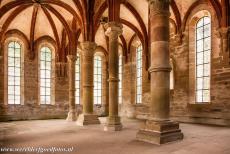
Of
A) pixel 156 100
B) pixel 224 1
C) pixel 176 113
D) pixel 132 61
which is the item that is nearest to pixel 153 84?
pixel 156 100

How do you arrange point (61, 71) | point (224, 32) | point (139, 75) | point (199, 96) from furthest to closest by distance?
point (61, 71), point (139, 75), point (199, 96), point (224, 32)

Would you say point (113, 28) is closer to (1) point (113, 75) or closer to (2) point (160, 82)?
(1) point (113, 75)

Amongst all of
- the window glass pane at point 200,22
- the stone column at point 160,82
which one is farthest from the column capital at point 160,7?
the window glass pane at point 200,22

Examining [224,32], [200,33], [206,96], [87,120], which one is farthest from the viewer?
[200,33]

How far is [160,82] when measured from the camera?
589cm

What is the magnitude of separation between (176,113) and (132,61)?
5.91m

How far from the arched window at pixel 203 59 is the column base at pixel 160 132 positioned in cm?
622

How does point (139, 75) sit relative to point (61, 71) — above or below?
below

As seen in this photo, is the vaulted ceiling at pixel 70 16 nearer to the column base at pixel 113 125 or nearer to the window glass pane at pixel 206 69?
the window glass pane at pixel 206 69

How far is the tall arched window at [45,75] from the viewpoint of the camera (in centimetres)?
1652

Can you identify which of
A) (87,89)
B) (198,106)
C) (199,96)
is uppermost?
(87,89)

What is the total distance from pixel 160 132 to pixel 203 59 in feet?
23.9

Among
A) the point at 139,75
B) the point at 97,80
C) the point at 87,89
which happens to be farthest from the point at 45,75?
the point at 87,89

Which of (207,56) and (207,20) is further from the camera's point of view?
(207,20)
